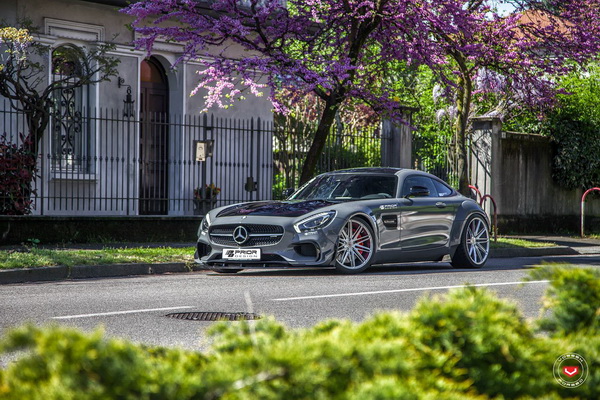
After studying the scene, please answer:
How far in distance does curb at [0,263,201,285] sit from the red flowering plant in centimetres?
566

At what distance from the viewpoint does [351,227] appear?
12.3m

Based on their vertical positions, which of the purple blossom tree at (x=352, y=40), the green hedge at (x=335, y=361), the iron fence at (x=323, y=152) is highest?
the purple blossom tree at (x=352, y=40)

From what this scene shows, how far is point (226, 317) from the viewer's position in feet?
26.3

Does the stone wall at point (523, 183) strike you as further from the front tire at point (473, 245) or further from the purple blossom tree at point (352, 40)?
the front tire at point (473, 245)

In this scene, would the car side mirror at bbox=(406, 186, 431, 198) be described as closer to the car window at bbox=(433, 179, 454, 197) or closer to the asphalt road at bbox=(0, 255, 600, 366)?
the car window at bbox=(433, 179, 454, 197)

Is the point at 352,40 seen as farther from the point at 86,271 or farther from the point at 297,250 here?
the point at 86,271

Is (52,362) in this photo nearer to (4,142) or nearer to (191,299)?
(191,299)

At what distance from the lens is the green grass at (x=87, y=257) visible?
12.0m

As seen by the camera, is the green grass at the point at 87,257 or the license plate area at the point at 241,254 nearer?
the license plate area at the point at 241,254

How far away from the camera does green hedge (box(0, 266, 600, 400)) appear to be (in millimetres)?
2154

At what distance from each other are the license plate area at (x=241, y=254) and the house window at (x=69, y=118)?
610 cm

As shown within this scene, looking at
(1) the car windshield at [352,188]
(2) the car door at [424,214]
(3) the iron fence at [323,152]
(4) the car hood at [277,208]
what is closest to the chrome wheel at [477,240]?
(2) the car door at [424,214]

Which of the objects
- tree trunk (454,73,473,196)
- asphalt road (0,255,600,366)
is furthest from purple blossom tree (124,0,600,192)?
asphalt road (0,255,600,366)

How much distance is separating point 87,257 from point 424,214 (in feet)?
14.9
